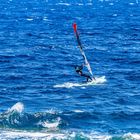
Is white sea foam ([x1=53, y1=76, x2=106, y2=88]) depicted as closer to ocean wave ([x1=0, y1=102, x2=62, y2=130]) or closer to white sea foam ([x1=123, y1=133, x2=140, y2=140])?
ocean wave ([x1=0, y1=102, x2=62, y2=130])

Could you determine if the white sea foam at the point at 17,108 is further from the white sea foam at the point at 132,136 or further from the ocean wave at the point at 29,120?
the white sea foam at the point at 132,136

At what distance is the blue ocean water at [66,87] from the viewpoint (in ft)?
158

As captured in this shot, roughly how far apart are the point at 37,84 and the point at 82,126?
1668cm

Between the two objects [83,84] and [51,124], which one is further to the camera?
[83,84]

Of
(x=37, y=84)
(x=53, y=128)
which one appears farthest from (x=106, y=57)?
(x=53, y=128)

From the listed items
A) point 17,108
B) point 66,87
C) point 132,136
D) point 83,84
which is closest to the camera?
point 132,136

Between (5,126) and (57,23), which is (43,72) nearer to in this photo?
(5,126)

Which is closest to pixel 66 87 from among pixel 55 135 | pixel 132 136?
pixel 55 135

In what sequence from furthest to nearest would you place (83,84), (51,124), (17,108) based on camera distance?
(83,84) → (17,108) → (51,124)

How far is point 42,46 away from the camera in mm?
93375

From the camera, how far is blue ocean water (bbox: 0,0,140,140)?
1900 inches

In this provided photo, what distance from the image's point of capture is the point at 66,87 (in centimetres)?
6344

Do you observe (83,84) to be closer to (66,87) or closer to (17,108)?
(66,87)

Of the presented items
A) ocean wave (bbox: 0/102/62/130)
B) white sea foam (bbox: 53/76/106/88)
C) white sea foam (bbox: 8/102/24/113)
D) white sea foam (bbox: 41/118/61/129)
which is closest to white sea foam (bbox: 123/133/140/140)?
ocean wave (bbox: 0/102/62/130)
